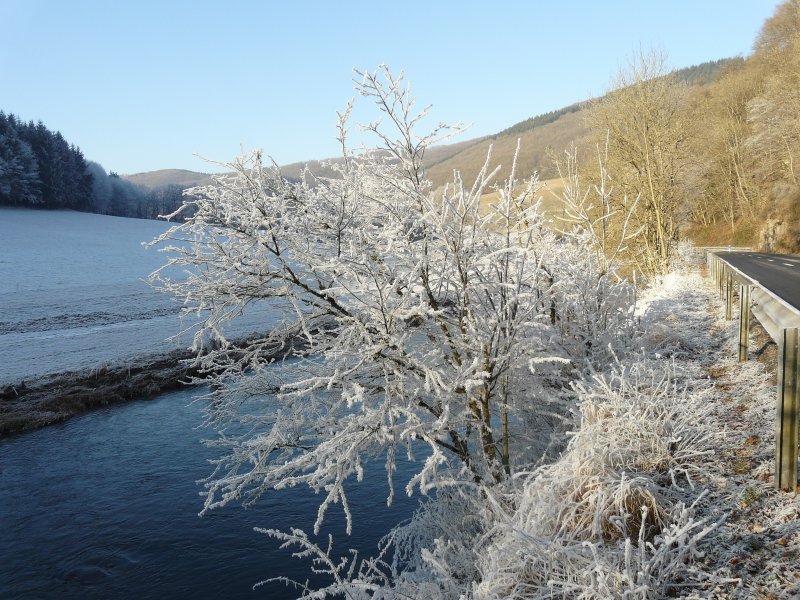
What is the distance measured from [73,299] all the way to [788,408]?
3686cm

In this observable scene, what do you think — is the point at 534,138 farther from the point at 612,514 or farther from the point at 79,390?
the point at 612,514

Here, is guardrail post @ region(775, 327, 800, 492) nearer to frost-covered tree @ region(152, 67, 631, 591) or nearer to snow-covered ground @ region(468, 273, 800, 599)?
snow-covered ground @ region(468, 273, 800, 599)

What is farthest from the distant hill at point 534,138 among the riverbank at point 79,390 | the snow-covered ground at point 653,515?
the snow-covered ground at point 653,515

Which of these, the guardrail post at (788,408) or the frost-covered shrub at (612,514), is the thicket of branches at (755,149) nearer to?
the frost-covered shrub at (612,514)

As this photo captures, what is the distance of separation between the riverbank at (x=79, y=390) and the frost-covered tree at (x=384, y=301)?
31.6ft

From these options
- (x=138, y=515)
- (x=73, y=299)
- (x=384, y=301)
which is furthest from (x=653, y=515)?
(x=73, y=299)

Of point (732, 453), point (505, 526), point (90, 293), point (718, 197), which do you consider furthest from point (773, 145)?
point (90, 293)

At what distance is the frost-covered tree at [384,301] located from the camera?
4840mm

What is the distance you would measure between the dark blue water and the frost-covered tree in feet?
10.1

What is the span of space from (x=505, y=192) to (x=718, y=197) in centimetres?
5021

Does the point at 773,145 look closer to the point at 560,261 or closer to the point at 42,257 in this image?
the point at 560,261

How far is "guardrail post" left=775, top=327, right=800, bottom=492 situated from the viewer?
4.01 m

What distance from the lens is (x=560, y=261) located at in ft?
24.9

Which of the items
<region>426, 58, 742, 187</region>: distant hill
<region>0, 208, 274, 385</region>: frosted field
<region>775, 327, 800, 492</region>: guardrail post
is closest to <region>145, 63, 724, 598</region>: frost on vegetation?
<region>775, 327, 800, 492</region>: guardrail post
